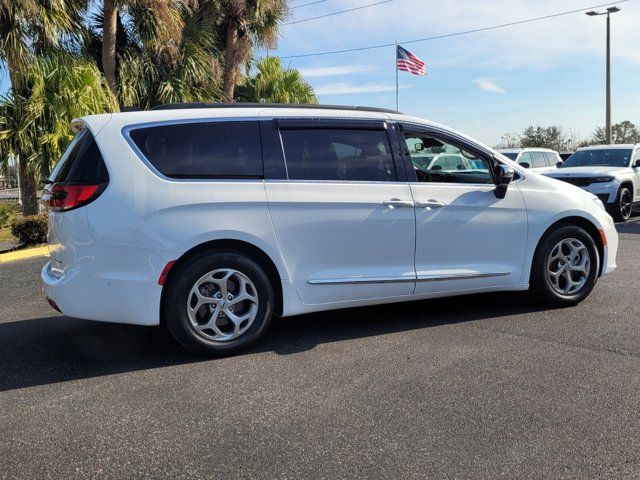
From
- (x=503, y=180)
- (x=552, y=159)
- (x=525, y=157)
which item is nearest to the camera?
(x=503, y=180)

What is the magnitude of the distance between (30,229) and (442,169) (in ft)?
25.1

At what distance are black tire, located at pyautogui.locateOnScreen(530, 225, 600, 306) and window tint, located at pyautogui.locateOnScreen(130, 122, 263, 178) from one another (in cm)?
260

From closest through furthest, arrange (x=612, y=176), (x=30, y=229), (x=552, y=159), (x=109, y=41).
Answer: (x=30, y=229), (x=612, y=176), (x=109, y=41), (x=552, y=159)

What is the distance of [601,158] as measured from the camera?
46.0 ft

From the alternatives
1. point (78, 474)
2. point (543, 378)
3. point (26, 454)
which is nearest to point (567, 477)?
point (543, 378)

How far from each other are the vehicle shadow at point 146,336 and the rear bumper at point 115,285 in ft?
1.31

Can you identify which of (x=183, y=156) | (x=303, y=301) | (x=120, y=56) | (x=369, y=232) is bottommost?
(x=303, y=301)

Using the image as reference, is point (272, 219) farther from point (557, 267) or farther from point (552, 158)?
point (552, 158)

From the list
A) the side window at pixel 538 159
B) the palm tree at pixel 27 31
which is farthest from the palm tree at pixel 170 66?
the side window at pixel 538 159

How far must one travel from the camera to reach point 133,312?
3990 millimetres

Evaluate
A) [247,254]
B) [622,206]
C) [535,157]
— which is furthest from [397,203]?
[535,157]

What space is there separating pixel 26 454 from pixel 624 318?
4511 mm

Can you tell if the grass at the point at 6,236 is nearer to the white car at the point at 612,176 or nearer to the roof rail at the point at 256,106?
the roof rail at the point at 256,106

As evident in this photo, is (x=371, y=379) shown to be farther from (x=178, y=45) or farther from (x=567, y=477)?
(x=178, y=45)
